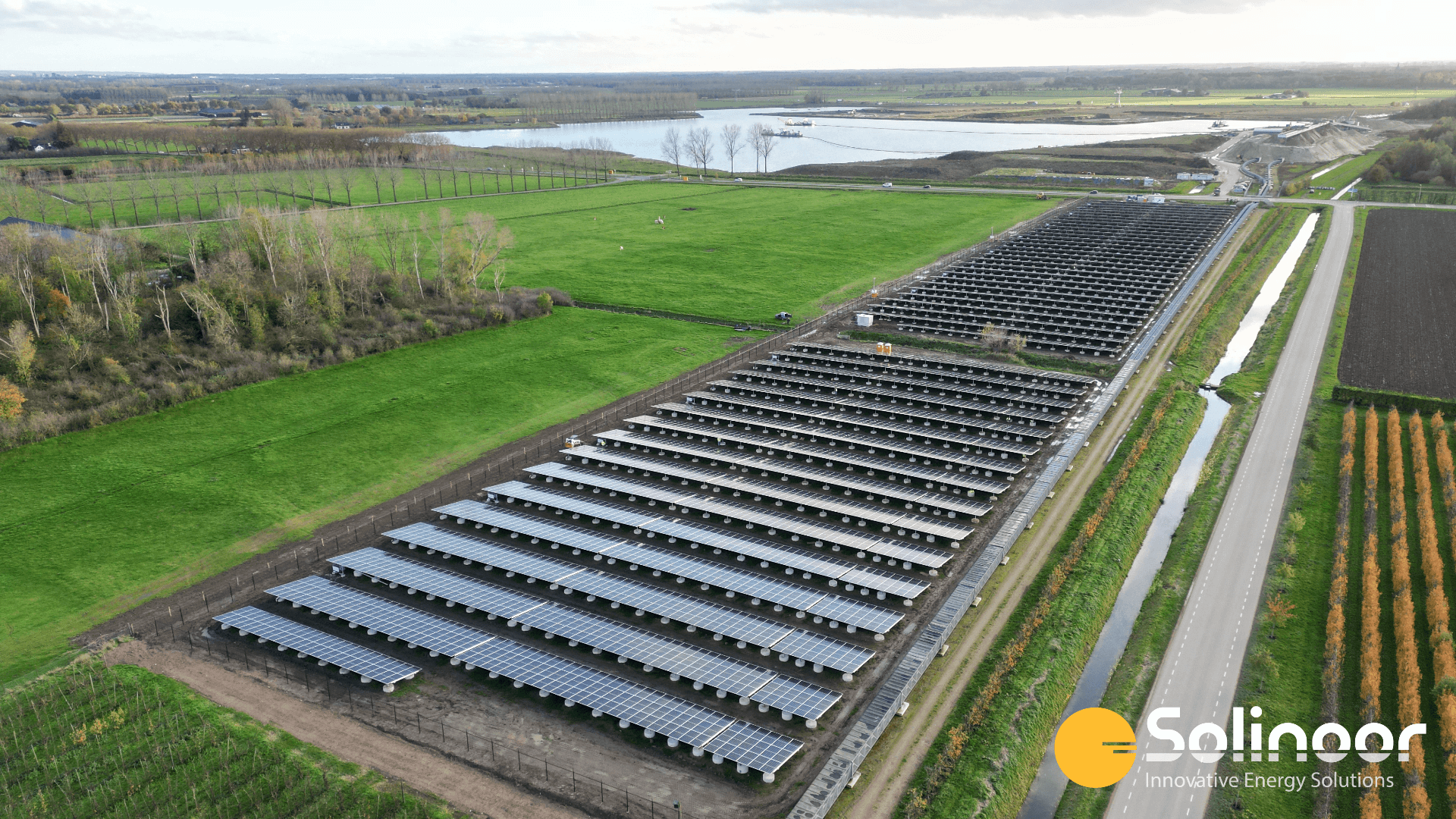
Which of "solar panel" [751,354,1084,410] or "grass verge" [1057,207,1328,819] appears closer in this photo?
"grass verge" [1057,207,1328,819]

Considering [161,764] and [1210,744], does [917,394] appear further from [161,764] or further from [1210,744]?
[161,764]

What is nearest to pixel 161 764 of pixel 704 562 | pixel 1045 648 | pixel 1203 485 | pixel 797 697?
pixel 797 697

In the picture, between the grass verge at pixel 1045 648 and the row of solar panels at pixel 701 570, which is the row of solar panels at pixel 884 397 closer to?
the grass verge at pixel 1045 648

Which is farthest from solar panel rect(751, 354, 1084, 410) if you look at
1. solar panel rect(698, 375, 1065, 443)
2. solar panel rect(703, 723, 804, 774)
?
solar panel rect(703, 723, 804, 774)

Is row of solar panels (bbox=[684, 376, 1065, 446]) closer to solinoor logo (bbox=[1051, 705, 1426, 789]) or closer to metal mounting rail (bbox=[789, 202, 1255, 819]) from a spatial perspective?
metal mounting rail (bbox=[789, 202, 1255, 819])

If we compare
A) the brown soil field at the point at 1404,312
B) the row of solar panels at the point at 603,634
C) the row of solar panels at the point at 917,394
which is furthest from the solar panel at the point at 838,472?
the brown soil field at the point at 1404,312

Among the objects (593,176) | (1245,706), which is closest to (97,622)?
(1245,706)

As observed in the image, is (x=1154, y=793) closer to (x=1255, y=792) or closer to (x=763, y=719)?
(x=1255, y=792)
